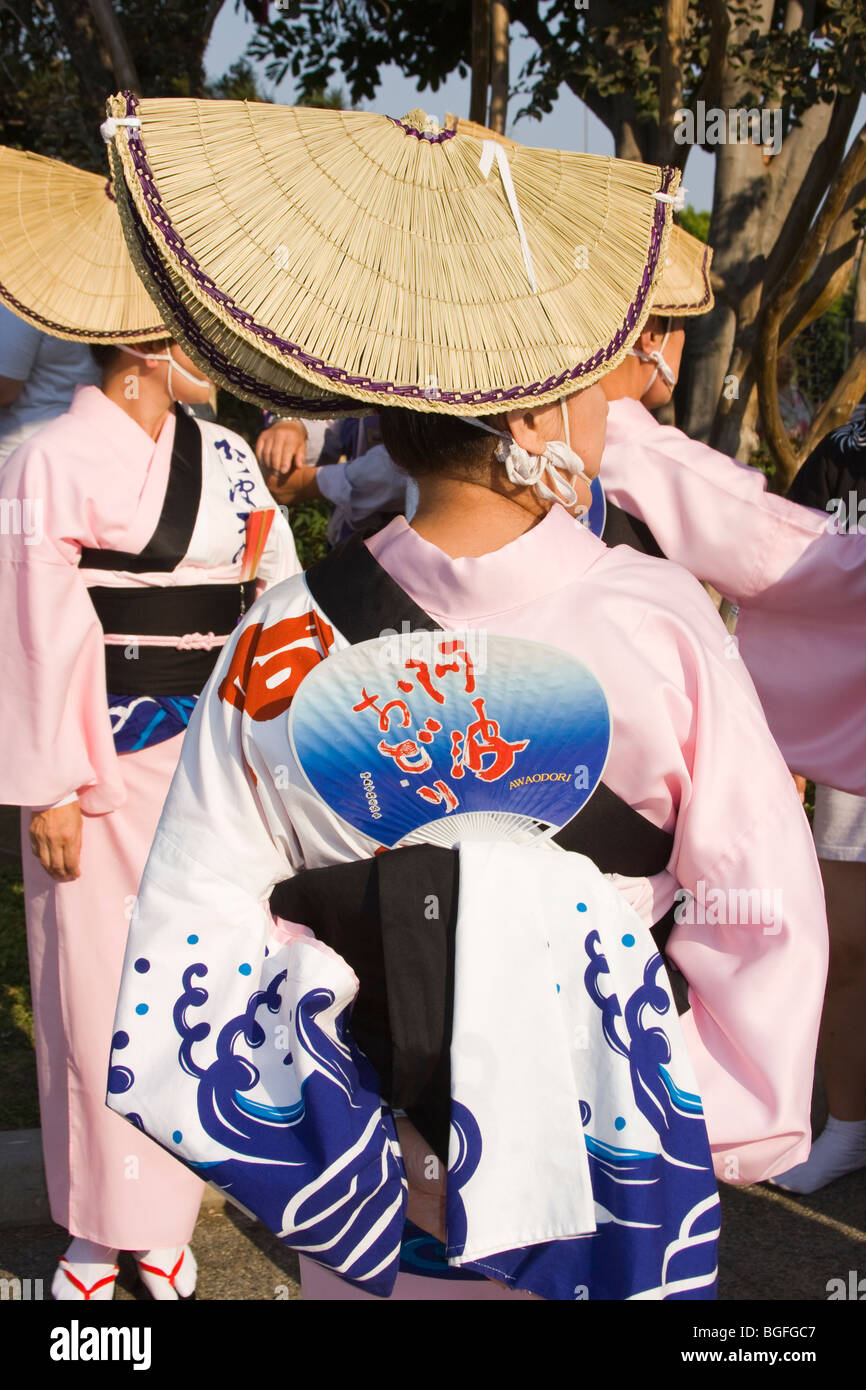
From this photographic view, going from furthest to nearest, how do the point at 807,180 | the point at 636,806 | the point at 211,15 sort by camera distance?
the point at 211,15 < the point at 807,180 < the point at 636,806

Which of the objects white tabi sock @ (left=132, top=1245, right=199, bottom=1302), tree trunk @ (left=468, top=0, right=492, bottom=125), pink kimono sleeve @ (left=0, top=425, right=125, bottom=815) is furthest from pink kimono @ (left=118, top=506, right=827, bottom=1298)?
tree trunk @ (left=468, top=0, right=492, bottom=125)

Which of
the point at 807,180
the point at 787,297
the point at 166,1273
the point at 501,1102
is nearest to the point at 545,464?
the point at 501,1102

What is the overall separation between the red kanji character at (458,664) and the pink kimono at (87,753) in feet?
4.92

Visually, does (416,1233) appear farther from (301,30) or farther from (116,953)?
(301,30)

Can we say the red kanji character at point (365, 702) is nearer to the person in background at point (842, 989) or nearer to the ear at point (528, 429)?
the ear at point (528, 429)

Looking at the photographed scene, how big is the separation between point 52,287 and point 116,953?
1.50 meters

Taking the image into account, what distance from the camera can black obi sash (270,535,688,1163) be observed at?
161cm

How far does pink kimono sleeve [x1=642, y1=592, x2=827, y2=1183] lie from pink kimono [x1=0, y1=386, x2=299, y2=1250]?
1.66 m

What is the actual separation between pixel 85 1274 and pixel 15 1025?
5.07ft

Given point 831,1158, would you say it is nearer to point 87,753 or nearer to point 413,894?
point 87,753

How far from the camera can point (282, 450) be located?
3797 millimetres

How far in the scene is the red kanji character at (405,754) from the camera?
1.59m

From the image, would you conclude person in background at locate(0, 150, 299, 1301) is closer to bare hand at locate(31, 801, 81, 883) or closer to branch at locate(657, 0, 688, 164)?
bare hand at locate(31, 801, 81, 883)

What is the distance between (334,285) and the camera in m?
1.50
